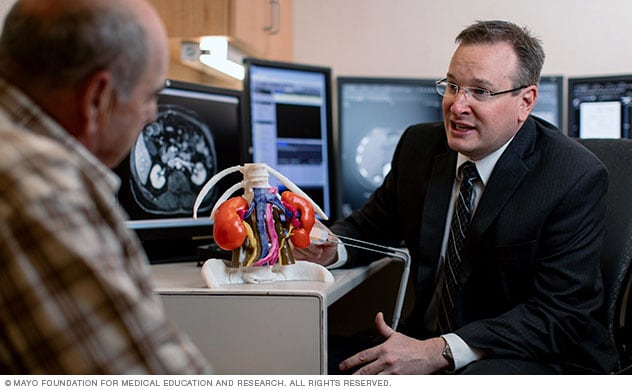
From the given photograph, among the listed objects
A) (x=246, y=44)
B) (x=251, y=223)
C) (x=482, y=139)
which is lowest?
(x=251, y=223)

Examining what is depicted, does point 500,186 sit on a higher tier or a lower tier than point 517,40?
lower

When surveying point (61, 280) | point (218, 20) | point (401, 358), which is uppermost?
point (218, 20)

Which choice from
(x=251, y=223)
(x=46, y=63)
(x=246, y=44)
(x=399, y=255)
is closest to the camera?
(x=46, y=63)

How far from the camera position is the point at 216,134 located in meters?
2.10

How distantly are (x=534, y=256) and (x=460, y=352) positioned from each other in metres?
0.27

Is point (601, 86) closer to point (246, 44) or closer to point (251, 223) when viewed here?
point (246, 44)

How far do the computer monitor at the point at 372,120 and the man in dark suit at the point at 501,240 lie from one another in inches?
A: 40.5

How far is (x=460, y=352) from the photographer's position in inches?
59.6

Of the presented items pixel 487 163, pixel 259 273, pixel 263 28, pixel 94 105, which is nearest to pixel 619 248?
pixel 487 163

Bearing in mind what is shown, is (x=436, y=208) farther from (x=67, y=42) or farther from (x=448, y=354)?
(x=67, y=42)

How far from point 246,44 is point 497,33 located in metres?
1.19

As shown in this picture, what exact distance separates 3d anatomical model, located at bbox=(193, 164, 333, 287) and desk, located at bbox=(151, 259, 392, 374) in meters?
0.06

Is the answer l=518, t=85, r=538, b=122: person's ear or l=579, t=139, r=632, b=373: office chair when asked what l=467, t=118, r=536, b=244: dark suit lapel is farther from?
l=579, t=139, r=632, b=373: office chair
